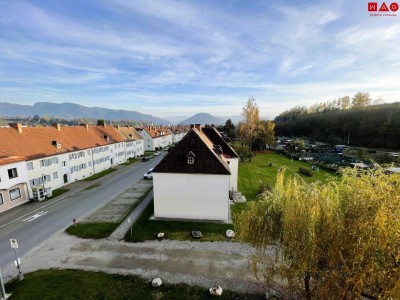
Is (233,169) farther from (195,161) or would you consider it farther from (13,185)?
(13,185)

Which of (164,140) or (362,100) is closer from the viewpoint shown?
(164,140)

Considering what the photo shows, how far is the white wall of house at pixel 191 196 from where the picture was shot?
2261 cm

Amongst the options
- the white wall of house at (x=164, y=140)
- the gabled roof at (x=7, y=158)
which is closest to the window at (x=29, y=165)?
the gabled roof at (x=7, y=158)

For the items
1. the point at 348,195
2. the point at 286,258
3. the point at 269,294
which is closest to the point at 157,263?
the point at 269,294

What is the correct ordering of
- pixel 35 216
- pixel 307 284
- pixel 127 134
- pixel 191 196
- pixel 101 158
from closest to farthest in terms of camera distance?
pixel 307 284 → pixel 191 196 → pixel 35 216 → pixel 101 158 → pixel 127 134

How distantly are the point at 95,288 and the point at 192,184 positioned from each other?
38.4 feet

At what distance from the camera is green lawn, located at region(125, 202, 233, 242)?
20.3 meters

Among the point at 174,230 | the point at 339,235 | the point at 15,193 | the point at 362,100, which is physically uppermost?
the point at 362,100

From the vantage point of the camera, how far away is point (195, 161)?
904 inches

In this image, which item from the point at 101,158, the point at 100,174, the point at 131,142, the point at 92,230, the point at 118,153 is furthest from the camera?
the point at 131,142

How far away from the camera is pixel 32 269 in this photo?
16.4 metres

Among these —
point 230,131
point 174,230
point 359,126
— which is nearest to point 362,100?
point 359,126

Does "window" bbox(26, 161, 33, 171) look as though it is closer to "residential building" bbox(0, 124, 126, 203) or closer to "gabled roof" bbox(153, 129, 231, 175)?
"residential building" bbox(0, 124, 126, 203)

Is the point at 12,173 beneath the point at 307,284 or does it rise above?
above
